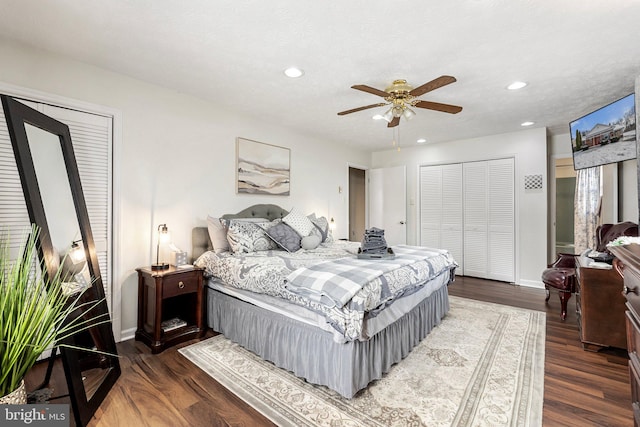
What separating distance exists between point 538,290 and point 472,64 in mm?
3727

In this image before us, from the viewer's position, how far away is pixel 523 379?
2.11 meters

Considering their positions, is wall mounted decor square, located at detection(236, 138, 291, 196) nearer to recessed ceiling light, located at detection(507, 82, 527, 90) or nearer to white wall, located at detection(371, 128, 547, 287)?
recessed ceiling light, located at detection(507, 82, 527, 90)

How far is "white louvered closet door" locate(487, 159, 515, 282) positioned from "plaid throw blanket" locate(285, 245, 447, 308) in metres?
3.38

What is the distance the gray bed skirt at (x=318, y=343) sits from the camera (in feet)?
6.22

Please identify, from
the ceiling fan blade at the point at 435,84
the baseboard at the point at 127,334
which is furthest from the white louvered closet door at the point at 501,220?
the baseboard at the point at 127,334

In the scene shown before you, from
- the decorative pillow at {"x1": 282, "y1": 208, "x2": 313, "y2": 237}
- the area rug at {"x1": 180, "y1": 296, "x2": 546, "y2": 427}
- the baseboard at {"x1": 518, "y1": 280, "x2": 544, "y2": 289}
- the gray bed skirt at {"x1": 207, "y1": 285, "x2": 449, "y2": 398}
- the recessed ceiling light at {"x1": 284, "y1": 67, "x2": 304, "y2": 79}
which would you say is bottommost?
the area rug at {"x1": 180, "y1": 296, "x2": 546, "y2": 427}

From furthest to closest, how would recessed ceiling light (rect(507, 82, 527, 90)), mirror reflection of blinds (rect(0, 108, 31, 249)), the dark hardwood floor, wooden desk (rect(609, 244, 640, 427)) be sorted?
1. recessed ceiling light (rect(507, 82, 527, 90))
2. mirror reflection of blinds (rect(0, 108, 31, 249))
3. the dark hardwood floor
4. wooden desk (rect(609, 244, 640, 427))

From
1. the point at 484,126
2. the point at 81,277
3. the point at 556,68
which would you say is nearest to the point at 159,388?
the point at 81,277

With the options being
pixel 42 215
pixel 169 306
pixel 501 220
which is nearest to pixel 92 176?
pixel 42 215

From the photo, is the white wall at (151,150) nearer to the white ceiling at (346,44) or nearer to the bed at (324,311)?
the white ceiling at (346,44)

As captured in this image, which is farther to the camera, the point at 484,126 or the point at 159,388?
the point at 484,126

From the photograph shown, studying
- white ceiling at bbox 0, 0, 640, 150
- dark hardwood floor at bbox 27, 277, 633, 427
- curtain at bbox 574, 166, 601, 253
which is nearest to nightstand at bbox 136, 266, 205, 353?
dark hardwood floor at bbox 27, 277, 633, 427

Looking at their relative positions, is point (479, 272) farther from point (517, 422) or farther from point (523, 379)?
point (517, 422)

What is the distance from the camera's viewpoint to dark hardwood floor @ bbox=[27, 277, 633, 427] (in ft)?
5.59
